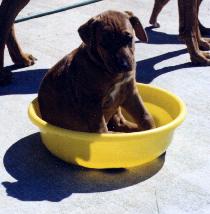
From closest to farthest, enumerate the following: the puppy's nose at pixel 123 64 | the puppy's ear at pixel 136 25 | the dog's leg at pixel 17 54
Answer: the puppy's nose at pixel 123 64 → the puppy's ear at pixel 136 25 → the dog's leg at pixel 17 54

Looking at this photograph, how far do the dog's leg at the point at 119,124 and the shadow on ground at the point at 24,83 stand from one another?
95 centimetres

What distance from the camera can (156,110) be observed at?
3.30m

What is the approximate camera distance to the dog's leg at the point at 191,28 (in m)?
4.14

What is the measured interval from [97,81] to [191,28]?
1.71 m

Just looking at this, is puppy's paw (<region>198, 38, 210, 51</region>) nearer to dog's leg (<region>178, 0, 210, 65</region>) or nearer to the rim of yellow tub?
dog's leg (<region>178, 0, 210, 65</region>)

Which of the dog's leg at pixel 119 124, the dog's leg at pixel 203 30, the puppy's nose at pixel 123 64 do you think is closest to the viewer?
the puppy's nose at pixel 123 64

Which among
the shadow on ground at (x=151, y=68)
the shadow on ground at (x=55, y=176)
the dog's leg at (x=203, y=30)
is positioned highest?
the shadow on ground at (x=55, y=176)

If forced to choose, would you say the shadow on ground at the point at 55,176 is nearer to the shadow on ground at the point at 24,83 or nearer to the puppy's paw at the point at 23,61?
the shadow on ground at the point at 24,83

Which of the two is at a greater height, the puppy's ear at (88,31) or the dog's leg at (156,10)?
the puppy's ear at (88,31)

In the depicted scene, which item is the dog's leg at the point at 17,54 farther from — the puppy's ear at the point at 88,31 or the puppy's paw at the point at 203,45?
the puppy's ear at the point at 88,31

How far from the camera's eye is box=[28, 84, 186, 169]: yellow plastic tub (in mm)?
2619

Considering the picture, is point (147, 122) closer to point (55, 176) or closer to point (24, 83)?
point (55, 176)

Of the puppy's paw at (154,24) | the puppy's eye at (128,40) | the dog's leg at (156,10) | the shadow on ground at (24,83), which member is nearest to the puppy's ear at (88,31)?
the puppy's eye at (128,40)

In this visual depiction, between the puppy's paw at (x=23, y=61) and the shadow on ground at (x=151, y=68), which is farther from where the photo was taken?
the puppy's paw at (x=23, y=61)
